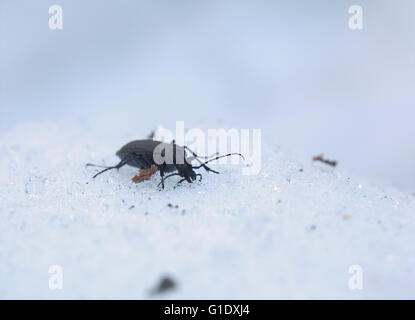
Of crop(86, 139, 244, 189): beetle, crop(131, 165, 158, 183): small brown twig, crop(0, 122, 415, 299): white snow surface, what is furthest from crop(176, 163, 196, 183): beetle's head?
crop(131, 165, 158, 183): small brown twig

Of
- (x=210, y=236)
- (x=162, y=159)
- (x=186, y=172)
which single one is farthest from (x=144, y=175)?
(x=210, y=236)

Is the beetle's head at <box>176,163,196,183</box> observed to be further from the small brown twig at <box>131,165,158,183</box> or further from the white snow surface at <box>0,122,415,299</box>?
the small brown twig at <box>131,165,158,183</box>

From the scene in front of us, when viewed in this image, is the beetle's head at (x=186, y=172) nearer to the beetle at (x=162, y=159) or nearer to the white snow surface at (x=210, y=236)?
the beetle at (x=162, y=159)

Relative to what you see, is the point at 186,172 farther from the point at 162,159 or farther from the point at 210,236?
the point at 210,236

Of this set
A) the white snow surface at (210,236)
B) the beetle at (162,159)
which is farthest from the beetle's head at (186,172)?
the white snow surface at (210,236)
